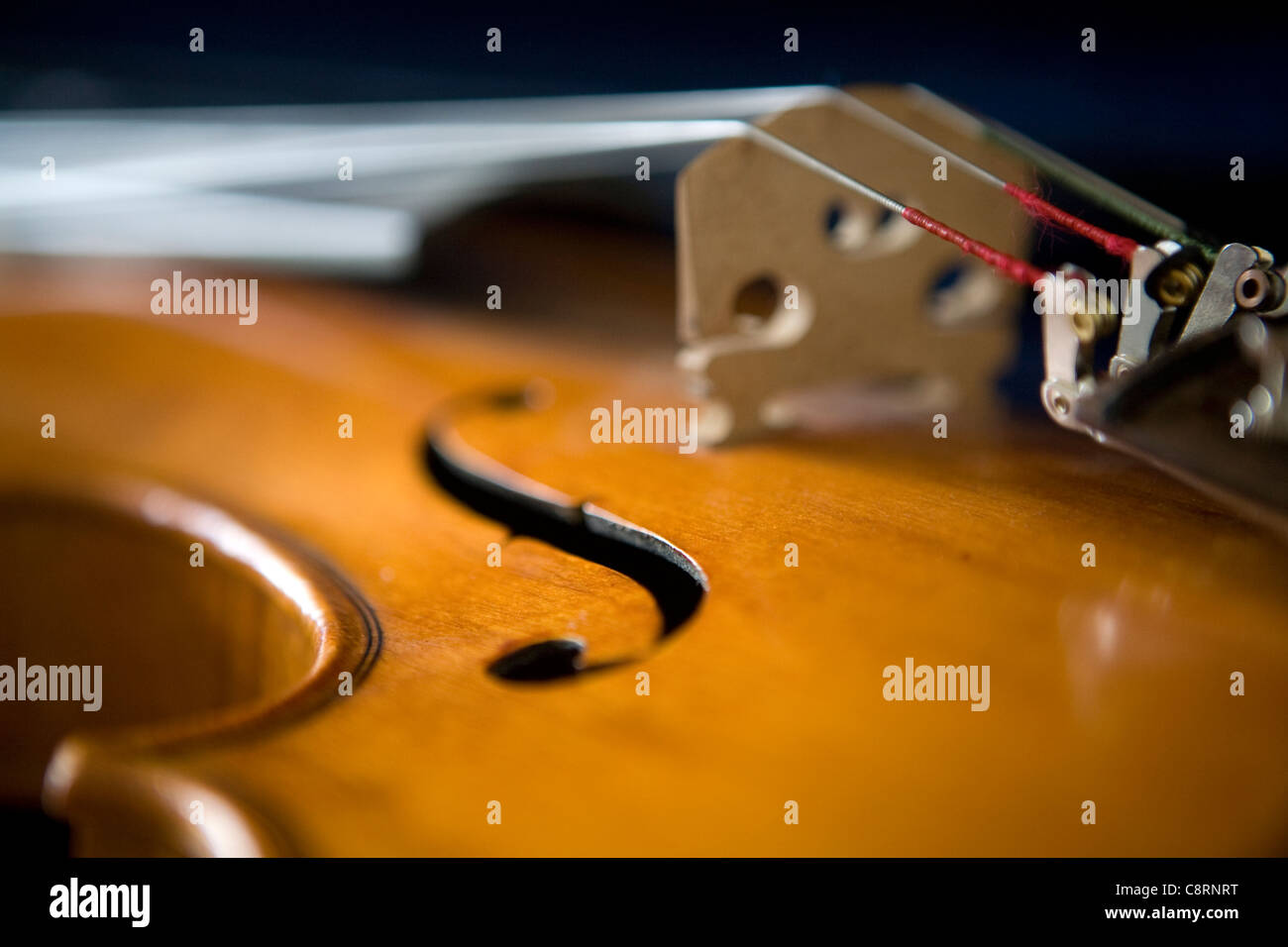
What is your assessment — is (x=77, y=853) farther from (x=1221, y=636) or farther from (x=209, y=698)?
(x=1221, y=636)

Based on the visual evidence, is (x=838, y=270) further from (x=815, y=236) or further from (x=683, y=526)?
(x=683, y=526)

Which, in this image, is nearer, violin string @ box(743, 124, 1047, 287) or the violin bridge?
violin string @ box(743, 124, 1047, 287)

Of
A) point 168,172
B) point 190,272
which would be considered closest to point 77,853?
point 190,272

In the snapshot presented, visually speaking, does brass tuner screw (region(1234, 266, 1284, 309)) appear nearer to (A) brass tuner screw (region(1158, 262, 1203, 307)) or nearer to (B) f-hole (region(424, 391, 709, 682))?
(A) brass tuner screw (region(1158, 262, 1203, 307))

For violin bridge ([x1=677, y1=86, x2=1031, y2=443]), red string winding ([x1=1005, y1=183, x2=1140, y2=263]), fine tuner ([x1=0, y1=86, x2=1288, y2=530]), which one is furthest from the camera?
violin bridge ([x1=677, y1=86, x2=1031, y2=443])

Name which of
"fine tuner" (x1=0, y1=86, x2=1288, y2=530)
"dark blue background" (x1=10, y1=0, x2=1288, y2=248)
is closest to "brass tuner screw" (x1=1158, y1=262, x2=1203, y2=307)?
"fine tuner" (x1=0, y1=86, x2=1288, y2=530)

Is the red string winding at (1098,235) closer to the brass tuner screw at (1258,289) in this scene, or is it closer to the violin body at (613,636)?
the brass tuner screw at (1258,289)
